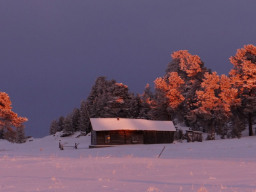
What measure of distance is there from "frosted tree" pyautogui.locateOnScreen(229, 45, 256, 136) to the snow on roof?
12.4m

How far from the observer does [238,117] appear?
57125 millimetres

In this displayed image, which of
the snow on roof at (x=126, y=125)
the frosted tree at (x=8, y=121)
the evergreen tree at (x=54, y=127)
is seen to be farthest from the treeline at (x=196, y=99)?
the frosted tree at (x=8, y=121)

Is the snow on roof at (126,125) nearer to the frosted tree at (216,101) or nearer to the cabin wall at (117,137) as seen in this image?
the cabin wall at (117,137)

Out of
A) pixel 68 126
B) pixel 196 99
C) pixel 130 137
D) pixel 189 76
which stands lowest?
pixel 130 137

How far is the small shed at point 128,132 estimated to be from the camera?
5144 cm

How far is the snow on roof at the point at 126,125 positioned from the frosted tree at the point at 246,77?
488 inches

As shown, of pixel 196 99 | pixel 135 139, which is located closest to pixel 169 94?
pixel 196 99

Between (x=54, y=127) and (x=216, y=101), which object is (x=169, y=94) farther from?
(x=54, y=127)

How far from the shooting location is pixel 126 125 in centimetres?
5297

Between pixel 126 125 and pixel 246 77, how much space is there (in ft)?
65.9

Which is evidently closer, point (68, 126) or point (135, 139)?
point (135, 139)

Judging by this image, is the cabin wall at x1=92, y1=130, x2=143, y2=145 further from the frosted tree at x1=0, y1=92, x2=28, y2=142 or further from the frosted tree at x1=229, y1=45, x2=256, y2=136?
the frosted tree at x1=229, y1=45, x2=256, y2=136

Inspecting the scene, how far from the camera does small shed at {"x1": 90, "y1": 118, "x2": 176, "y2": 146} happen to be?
51.4 metres

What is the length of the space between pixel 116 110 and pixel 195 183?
60795mm
